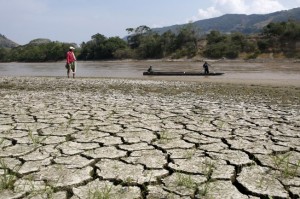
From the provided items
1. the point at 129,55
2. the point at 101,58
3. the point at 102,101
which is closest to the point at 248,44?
the point at 129,55

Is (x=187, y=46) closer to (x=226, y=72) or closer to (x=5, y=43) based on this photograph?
(x=226, y=72)

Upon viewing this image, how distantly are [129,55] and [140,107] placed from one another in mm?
57282

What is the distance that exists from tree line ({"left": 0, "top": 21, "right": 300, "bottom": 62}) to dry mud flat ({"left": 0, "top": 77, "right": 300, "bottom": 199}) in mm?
44644

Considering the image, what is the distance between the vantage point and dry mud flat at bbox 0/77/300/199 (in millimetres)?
2473

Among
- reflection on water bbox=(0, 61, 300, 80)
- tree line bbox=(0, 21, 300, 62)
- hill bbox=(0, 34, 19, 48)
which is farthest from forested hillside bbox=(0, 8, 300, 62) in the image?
hill bbox=(0, 34, 19, 48)

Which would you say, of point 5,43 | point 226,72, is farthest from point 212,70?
point 5,43

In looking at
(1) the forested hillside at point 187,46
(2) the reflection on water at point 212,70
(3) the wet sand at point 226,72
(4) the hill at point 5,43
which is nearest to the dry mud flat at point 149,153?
(3) the wet sand at point 226,72

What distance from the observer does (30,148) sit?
3.43 meters

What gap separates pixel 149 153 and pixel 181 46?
58745 millimetres

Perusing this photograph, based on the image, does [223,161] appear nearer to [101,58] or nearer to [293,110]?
[293,110]

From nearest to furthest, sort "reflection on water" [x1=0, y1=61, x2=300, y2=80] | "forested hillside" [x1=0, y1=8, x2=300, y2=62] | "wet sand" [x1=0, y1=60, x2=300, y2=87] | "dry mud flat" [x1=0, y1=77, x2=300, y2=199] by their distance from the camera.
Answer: "dry mud flat" [x1=0, y1=77, x2=300, y2=199] < "wet sand" [x1=0, y1=60, x2=300, y2=87] < "reflection on water" [x1=0, y1=61, x2=300, y2=80] < "forested hillside" [x1=0, y1=8, x2=300, y2=62]

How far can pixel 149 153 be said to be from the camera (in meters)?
3.32

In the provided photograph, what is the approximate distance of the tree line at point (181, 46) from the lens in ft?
166

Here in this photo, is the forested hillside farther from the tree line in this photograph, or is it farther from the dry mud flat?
the dry mud flat
